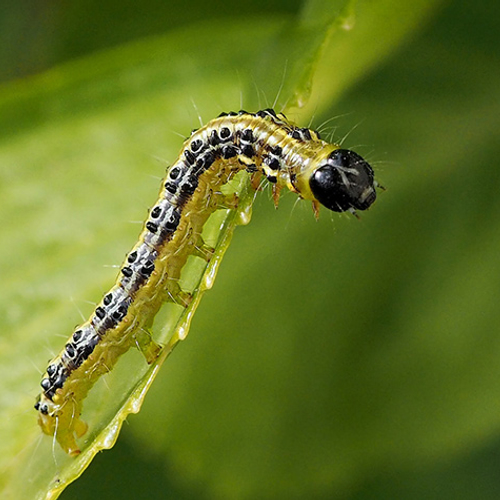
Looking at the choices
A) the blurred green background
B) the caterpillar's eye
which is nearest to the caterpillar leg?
the blurred green background

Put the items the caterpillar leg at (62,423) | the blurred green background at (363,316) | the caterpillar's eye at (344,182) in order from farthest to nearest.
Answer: the blurred green background at (363,316)
the caterpillar leg at (62,423)
the caterpillar's eye at (344,182)

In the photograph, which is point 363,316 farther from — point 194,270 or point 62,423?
point 62,423

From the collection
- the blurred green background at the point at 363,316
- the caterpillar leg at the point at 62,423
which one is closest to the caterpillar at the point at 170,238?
the caterpillar leg at the point at 62,423

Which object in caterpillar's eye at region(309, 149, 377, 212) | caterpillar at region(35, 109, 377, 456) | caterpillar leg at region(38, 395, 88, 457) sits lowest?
caterpillar leg at region(38, 395, 88, 457)

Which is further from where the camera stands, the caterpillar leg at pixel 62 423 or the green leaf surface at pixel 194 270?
Answer: the caterpillar leg at pixel 62 423

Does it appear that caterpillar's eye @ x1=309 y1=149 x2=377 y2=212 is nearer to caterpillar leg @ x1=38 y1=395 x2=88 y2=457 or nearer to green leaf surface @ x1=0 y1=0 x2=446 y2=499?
green leaf surface @ x1=0 y1=0 x2=446 y2=499

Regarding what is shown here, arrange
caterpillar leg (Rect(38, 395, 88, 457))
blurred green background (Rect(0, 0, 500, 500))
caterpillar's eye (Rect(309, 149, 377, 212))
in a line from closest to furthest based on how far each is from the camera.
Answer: caterpillar's eye (Rect(309, 149, 377, 212)) → caterpillar leg (Rect(38, 395, 88, 457)) → blurred green background (Rect(0, 0, 500, 500))

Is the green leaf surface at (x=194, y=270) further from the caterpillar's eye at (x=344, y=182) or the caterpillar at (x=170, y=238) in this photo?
the caterpillar's eye at (x=344, y=182)
